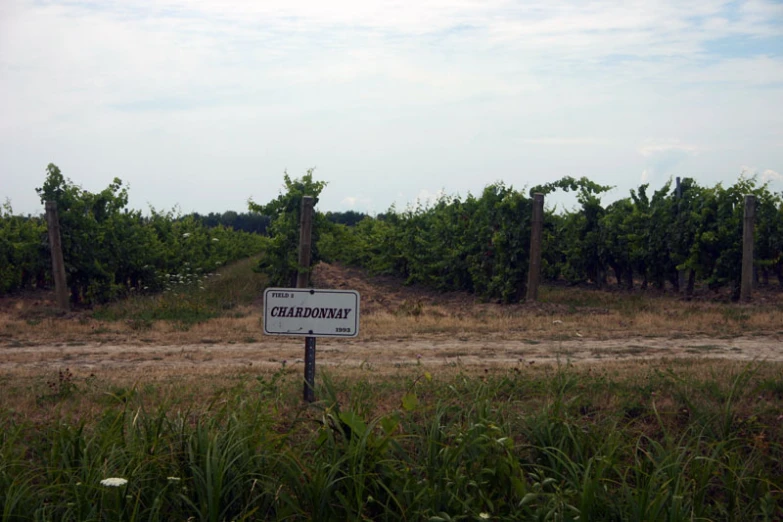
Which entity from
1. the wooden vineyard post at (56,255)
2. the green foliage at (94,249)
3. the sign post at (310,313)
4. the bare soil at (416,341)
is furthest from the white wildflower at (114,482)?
the green foliage at (94,249)

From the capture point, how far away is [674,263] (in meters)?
18.5

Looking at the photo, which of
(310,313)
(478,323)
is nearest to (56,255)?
(478,323)

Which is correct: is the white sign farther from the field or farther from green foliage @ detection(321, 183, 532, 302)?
green foliage @ detection(321, 183, 532, 302)

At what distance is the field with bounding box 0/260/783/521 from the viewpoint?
4.26 meters

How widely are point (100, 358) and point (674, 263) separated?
46.8 feet

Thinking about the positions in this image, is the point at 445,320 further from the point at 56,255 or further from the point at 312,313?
the point at 56,255

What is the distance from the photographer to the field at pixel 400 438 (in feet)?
14.0

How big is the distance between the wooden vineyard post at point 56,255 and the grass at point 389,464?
376 inches

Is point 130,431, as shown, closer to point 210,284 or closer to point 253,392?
point 253,392

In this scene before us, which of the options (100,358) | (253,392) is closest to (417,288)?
(100,358)

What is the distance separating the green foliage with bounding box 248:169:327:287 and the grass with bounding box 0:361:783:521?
11917 millimetres

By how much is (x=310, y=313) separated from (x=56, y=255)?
10749mm

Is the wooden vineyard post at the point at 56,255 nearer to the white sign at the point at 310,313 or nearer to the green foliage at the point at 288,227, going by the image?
the green foliage at the point at 288,227

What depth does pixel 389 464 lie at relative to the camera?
454 centimetres
